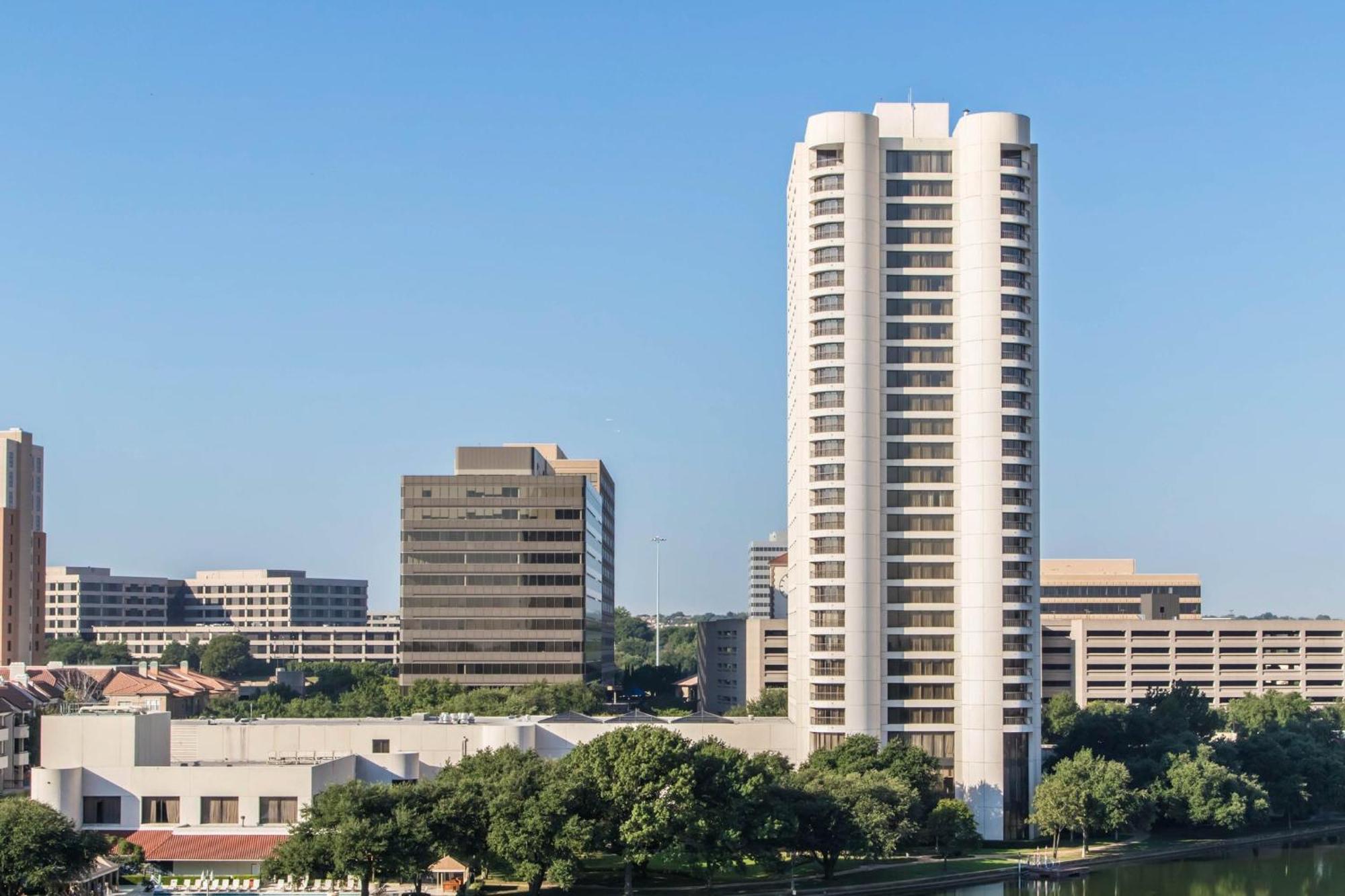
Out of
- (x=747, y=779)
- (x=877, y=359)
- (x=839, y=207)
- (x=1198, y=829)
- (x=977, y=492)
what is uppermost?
(x=839, y=207)

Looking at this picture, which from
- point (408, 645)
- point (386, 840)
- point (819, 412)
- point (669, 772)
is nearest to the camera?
point (386, 840)

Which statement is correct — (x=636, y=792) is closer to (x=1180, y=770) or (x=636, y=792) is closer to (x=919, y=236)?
(x=1180, y=770)

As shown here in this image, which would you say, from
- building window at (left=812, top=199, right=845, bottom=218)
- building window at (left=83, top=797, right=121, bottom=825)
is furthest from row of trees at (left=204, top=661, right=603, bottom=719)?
building window at (left=812, top=199, right=845, bottom=218)

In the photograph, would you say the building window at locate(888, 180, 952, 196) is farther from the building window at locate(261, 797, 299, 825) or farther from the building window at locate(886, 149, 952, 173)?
the building window at locate(261, 797, 299, 825)

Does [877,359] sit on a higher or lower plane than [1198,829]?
higher

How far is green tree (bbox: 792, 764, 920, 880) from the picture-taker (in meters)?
98.6

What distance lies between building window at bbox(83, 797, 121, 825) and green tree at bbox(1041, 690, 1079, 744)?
81.0 meters

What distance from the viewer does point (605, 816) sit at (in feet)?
303

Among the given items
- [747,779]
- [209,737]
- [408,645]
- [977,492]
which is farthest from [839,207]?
[408,645]

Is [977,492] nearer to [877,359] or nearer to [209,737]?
[877,359]

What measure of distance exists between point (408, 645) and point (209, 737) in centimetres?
6137

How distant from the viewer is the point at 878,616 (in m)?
125

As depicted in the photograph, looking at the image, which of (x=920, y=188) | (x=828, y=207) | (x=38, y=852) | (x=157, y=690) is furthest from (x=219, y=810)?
(x=157, y=690)

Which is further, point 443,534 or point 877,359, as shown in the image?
point 443,534
